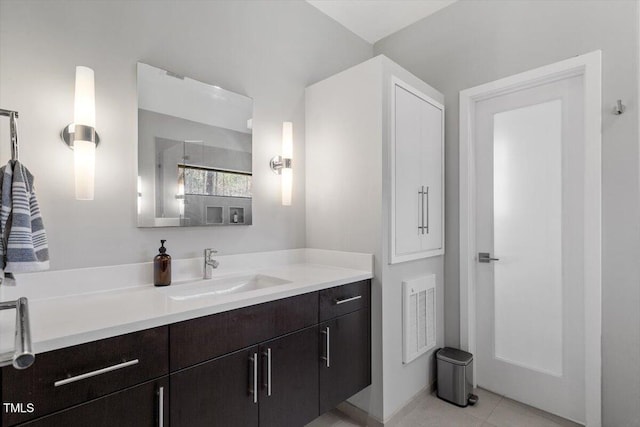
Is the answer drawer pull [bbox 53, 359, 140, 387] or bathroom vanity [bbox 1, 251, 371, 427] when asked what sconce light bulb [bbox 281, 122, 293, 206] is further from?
drawer pull [bbox 53, 359, 140, 387]

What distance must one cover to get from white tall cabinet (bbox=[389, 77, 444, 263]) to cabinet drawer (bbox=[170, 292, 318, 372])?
2.30 feet

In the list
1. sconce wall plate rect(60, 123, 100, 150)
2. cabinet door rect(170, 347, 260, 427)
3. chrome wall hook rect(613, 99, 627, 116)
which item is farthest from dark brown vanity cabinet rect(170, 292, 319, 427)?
chrome wall hook rect(613, 99, 627, 116)

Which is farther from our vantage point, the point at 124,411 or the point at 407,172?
the point at 407,172

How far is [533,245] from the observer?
2201mm

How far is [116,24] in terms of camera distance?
1.54 m

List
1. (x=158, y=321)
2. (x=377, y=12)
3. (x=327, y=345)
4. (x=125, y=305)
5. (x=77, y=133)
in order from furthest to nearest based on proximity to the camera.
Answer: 1. (x=377, y=12)
2. (x=327, y=345)
3. (x=77, y=133)
4. (x=125, y=305)
5. (x=158, y=321)

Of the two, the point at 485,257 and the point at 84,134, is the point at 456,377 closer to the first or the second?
the point at 485,257

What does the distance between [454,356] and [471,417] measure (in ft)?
1.21

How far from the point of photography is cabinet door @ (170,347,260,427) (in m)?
1.16

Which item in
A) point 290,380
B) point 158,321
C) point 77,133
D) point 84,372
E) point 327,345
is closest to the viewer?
point 84,372

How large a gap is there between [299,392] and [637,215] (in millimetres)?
1989

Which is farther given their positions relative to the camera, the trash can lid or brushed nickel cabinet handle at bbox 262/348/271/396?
the trash can lid

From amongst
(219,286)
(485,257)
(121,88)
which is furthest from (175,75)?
(485,257)

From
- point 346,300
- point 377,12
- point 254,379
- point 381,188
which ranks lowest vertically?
point 254,379
